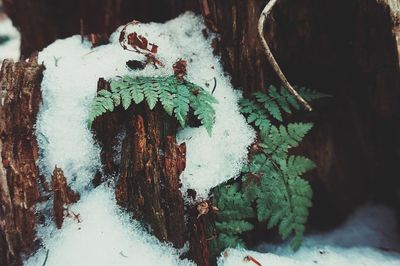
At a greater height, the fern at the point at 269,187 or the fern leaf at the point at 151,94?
the fern leaf at the point at 151,94

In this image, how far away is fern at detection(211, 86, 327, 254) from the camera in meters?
2.45

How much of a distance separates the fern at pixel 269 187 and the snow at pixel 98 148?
109mm

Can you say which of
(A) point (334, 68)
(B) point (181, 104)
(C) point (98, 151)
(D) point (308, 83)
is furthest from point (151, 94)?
(A) point (334, 68)

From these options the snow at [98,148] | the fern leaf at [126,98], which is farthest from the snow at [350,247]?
the fern leaf at [126,98]

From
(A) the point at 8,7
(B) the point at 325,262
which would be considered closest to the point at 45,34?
(A) the point at 8,7

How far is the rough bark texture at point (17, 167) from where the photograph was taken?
2344mm

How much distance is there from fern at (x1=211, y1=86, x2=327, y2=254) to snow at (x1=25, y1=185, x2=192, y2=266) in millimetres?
436

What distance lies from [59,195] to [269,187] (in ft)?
4.81

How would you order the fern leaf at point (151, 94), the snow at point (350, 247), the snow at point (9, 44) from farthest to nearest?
the snow at point (9, 44)
the snow at point (350, 247)
the fern leaf at point (151, 94)

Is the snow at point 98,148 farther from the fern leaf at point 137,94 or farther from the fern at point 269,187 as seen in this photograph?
the fern leaf at point 137,94

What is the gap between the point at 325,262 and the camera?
8.73 ft

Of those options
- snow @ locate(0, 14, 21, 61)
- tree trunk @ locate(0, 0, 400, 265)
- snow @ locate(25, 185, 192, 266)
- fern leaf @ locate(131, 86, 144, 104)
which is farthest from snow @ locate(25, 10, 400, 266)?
snow @ locate(0, 14, 21, 61)

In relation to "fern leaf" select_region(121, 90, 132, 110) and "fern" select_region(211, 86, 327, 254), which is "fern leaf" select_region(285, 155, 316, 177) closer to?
"fern" select_region(211, 86, 327, 254)

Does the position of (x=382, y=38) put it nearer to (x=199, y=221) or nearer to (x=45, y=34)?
(x=199, y=221)
